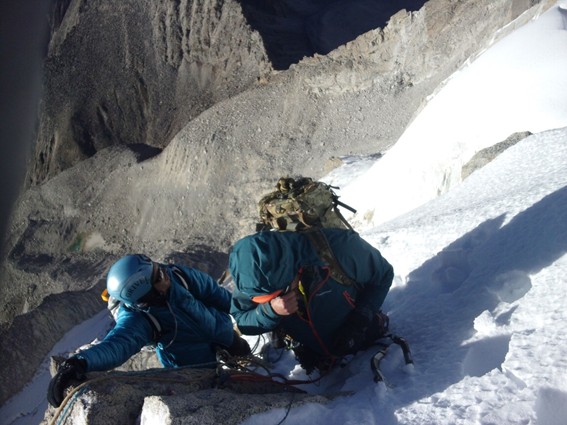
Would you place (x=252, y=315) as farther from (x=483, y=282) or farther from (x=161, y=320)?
(x=483, y=282)

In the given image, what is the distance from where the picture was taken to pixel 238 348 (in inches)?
202

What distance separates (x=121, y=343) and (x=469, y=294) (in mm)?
2474

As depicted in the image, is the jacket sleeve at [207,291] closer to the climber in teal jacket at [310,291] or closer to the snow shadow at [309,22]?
the climber in teal jacket at [310,291]

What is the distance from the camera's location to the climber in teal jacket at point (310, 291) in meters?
3.38

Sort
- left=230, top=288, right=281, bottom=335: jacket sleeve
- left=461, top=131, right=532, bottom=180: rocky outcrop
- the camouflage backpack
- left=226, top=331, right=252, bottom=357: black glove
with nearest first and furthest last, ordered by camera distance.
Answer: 1. left=230, top=288, right=281, bottom=335: jacket sleeve
2. the camouflage backpack
3. left=226, top=331, right=252, bottom=357: black glove
4. left=461, top=131, right=532, bottom=180: rocky outcrop

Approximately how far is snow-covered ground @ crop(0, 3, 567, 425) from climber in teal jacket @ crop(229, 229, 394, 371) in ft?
0.87

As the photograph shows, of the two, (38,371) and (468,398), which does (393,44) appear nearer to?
(38,371)

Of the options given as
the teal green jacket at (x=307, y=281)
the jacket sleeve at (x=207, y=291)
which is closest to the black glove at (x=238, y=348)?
the jacket sleeve at (x=207, y=291)

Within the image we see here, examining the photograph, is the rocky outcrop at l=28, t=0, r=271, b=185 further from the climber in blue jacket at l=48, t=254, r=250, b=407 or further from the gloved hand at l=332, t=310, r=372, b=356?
the gloved hand at l=332, t=310, r=372, b=356

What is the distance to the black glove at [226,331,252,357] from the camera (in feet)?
16.7

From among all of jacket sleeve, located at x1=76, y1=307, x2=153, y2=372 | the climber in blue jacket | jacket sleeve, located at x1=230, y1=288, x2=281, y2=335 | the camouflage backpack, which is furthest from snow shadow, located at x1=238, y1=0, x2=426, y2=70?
jacket sleeve, located at x1=230, y1=288, x2=281, y2=335

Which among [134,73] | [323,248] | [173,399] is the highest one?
[323,248]

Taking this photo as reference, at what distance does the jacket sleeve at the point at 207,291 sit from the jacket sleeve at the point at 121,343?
0.69 metres

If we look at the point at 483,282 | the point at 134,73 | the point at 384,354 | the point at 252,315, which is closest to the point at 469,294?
the point at 483,282
